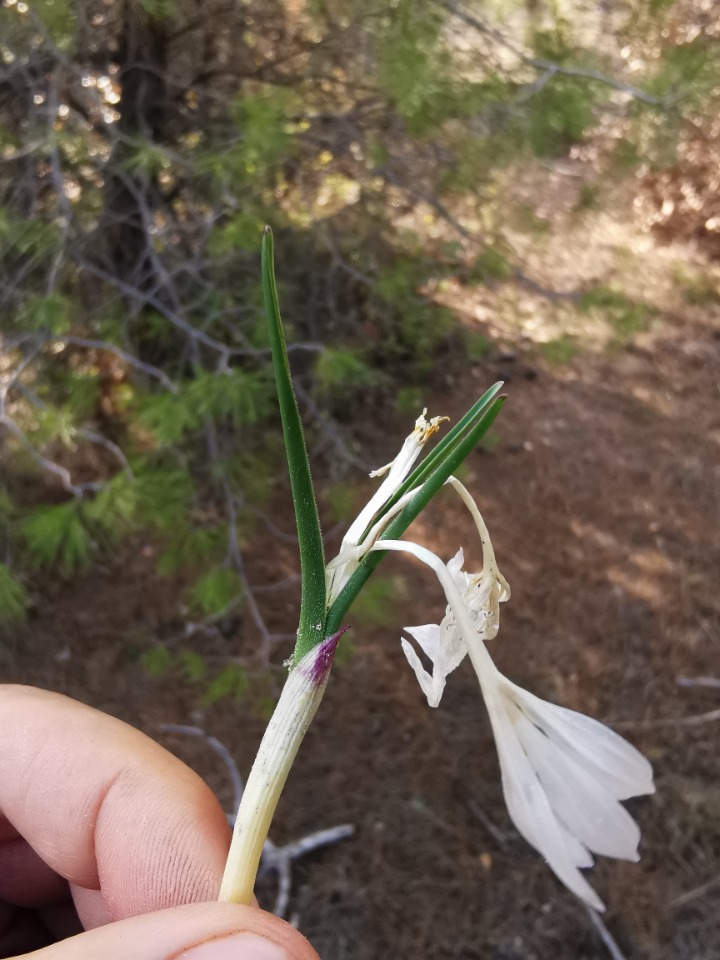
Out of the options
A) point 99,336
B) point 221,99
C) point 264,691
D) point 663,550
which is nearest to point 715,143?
point 663,550

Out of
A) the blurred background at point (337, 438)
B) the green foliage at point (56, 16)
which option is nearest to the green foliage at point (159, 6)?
the blurred background at point (337, 438)

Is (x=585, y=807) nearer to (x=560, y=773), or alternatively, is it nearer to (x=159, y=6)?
(x=560, y=773)

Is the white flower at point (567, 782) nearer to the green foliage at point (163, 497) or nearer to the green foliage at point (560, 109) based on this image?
the green foliage at point (163, 497)

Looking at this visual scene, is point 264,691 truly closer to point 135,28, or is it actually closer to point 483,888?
point 483,888

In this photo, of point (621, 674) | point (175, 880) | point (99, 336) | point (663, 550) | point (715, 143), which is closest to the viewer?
point (175, 880)

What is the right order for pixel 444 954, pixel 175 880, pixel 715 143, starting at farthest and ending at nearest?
pixel 715 143
pixel 444 954
pixel 175 880

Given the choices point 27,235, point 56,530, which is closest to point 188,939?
point 56,530
